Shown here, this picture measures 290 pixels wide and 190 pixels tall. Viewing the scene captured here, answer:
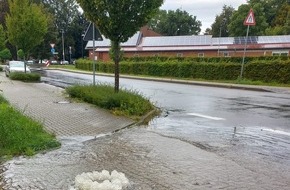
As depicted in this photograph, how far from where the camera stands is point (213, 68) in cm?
2533

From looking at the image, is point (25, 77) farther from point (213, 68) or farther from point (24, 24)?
point (213, 68)

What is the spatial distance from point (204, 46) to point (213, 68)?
30553mm

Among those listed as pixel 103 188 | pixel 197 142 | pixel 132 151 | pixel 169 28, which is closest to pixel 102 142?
pixel 132 151

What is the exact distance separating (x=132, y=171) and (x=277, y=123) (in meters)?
5.30

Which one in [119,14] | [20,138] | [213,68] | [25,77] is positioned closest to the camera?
[20,138]

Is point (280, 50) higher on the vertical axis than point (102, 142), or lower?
higher

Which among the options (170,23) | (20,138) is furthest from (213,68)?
(170,23)

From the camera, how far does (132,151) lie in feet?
19.4

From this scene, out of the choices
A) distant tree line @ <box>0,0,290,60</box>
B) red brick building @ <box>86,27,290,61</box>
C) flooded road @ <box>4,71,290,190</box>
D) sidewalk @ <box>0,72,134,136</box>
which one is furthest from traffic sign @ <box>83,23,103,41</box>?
red brick building @ <box>86,27,290,61</box>

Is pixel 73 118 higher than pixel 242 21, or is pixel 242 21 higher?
pixel 242 21

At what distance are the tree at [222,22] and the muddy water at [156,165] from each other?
270 feet

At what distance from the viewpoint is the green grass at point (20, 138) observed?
571 centimetres

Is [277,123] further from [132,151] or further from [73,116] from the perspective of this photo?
[73,116]

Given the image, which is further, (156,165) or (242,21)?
(242,21)
